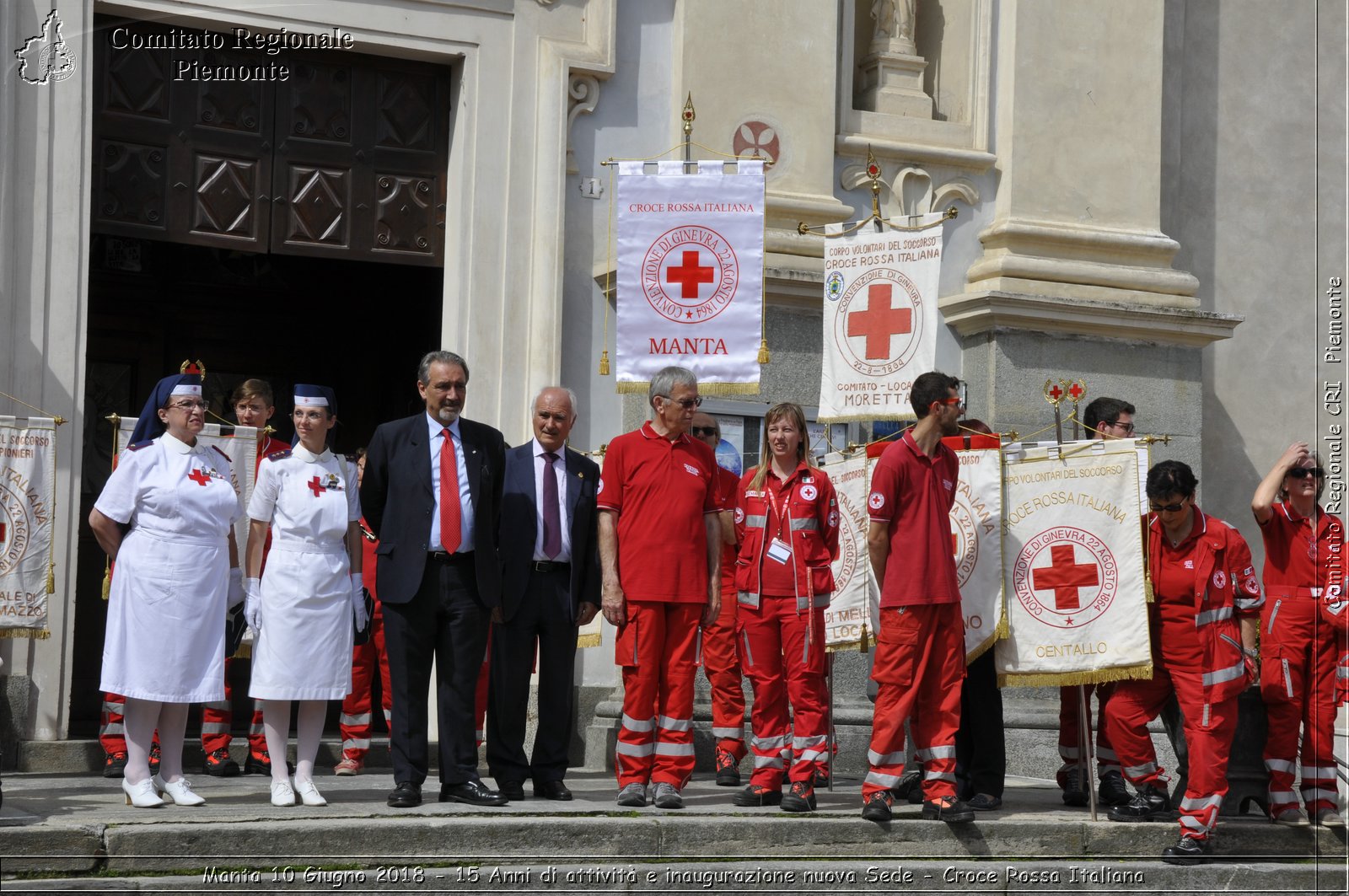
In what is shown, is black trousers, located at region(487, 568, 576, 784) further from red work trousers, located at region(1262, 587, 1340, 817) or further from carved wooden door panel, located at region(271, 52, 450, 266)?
red work trousers, located at region(1262, 587, 1340, 817)

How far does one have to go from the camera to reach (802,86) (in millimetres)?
11523

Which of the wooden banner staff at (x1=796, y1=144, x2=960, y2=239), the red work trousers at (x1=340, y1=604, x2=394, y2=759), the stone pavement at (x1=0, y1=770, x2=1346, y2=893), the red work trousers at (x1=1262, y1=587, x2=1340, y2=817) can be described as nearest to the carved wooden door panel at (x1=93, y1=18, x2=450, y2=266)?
the wooden banner staff at (x1=796, y1=144, x2=960, y2=239)

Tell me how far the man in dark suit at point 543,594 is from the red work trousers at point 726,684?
1265 millimetres

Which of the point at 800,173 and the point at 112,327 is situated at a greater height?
the point at 800,173

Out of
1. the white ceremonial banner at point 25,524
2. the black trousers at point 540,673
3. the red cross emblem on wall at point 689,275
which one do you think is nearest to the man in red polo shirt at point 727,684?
the red cross emblem on wall at point 689,275

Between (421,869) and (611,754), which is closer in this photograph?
(421,869)

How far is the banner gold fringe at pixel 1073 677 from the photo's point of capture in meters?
8.54

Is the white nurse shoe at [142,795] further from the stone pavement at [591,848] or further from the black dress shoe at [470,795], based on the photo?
the black dress shoe at [470,795]

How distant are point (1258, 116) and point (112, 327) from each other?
28.7ft

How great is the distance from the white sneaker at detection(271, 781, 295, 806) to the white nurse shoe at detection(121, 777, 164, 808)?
1.58 ft

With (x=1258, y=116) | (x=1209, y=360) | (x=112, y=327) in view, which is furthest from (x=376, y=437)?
(x=1258, y=116)

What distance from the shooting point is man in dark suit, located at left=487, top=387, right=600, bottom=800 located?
27.8 feet

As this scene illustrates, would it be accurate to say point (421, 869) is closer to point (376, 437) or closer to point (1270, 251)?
point (376, 437)

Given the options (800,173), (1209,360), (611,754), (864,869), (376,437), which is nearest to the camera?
(864,869)
